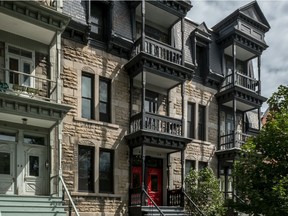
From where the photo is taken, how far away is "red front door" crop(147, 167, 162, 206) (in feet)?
60.4

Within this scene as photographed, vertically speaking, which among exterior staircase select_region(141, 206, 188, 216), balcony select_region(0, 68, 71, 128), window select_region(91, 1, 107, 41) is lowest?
exterior staircase select_region(141, 206, 188, 216)

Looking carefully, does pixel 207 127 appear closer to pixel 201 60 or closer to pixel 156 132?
pixel 201 60

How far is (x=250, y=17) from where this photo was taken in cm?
2327

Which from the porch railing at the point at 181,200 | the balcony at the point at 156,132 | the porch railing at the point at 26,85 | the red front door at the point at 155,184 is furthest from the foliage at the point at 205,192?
the porch railing at the point at 26,85

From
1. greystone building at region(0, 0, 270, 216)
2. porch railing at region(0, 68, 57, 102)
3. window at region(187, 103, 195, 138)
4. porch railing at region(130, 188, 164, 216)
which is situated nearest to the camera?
porch railing at region(0, 68, 57, 102)

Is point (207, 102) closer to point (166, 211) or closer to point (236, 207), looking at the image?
point (166, 211)

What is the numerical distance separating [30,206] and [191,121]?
A: 10604mm

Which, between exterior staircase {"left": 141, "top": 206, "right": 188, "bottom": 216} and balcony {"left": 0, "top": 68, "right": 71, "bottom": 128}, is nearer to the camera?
balcony {"left": 0, "top": 68, "right": 71, "bottom": 128}

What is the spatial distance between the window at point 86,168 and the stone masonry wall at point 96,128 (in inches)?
8.5

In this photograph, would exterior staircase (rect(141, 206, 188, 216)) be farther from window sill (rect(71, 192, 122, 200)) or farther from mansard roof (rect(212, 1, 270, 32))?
mansard roof (rect(212, 1, 270, 32))

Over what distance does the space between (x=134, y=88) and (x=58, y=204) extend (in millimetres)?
6874

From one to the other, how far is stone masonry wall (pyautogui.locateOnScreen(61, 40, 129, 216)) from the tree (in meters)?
5.29

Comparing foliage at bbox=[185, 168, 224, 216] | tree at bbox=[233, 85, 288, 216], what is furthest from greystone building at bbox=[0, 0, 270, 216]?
tree at bbox=[233, 85, 288, 216]

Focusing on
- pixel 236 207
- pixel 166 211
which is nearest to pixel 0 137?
pixel 166 211
